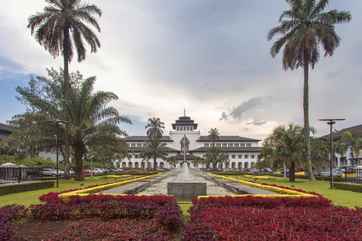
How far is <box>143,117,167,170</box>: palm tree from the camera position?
76750 mm

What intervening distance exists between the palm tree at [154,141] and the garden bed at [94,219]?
207ft

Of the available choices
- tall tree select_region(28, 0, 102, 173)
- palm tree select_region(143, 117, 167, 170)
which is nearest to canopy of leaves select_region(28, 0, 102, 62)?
tall tree select_region(28, 0, 102, 173)

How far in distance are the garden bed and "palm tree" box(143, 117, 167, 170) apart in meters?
63.1

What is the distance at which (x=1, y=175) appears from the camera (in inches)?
1170

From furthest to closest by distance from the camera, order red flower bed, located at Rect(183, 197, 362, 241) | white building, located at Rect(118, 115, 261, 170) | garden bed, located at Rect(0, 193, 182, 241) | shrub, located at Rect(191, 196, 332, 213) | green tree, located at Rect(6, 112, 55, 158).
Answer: white building, located at Rect(118, 115, 261, 170)
green tree, located at Rect(6, 112, 55, 158)
shrub, located at Rect(191, 196, 332, 213)
garden bed, located at Rect(0, 193, 182, 241)
red flower bed, located at Rect(183, 197, 362, 241)

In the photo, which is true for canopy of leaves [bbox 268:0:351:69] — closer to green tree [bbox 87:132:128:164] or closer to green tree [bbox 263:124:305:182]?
green tree [bbox 263:124:305:182]

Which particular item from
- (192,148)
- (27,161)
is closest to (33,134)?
(27,161)

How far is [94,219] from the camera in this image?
1121cm

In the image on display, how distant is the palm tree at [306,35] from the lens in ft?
109

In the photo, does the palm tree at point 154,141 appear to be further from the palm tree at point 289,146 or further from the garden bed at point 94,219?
the garden bed at point 94,219

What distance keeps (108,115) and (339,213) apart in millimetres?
24950

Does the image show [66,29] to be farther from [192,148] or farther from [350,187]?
[192,148]

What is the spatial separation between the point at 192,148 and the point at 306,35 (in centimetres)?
9641

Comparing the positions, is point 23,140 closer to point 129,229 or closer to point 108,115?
point 108,115
